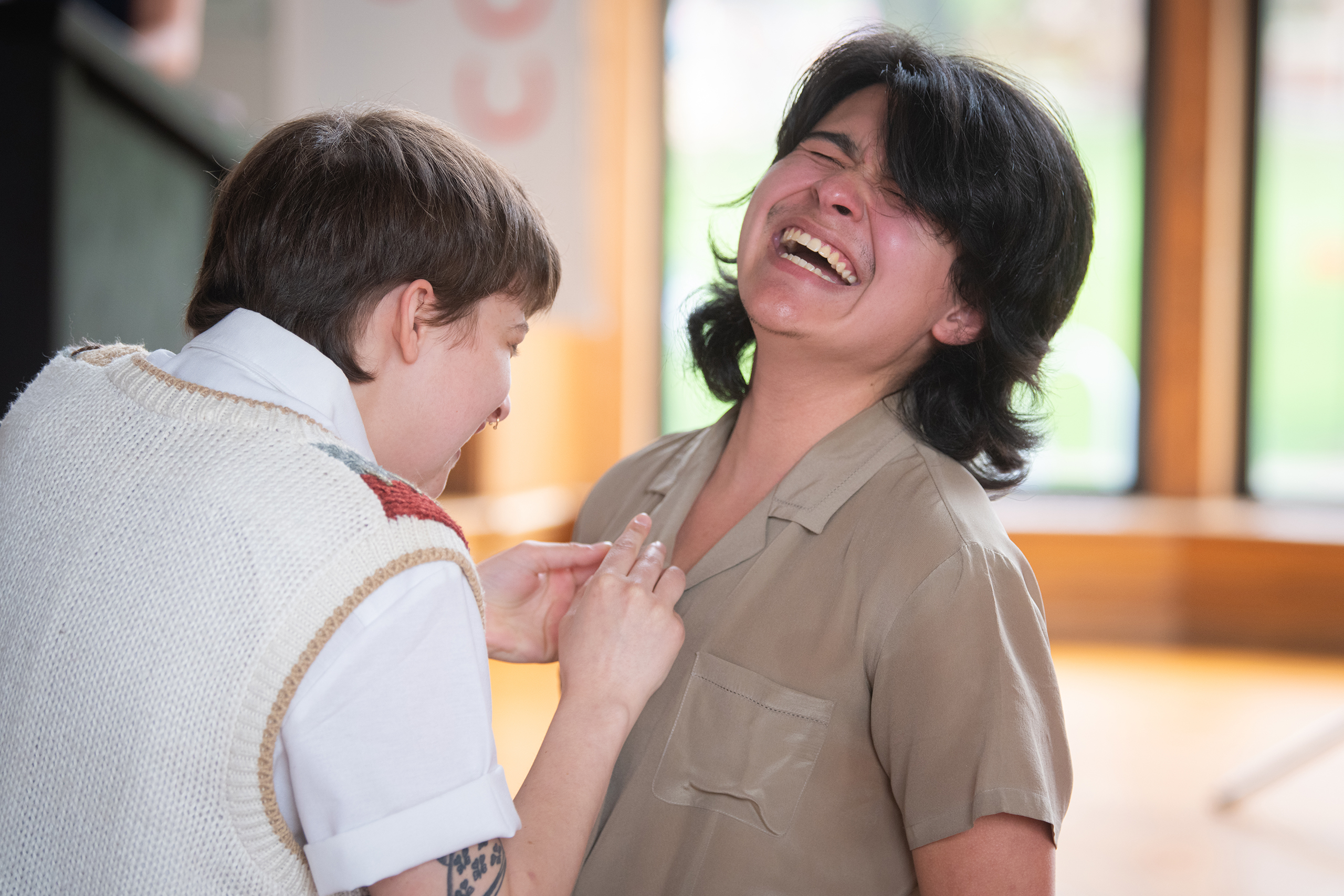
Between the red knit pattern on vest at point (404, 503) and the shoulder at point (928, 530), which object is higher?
the red knit pattern on vest at point (404, 503)

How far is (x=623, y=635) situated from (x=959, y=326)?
1.90 feet

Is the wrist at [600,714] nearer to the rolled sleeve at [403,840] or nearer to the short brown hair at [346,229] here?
the rolled sleeve at [403,840]

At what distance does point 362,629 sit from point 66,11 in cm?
117

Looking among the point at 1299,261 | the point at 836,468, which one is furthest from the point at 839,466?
the point at 1299,261

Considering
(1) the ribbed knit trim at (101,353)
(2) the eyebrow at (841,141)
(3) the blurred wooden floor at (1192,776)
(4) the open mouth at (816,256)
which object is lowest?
(3) the blurred wooden floor at (1192,776)

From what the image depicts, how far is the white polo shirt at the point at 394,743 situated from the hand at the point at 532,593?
1.61 feet

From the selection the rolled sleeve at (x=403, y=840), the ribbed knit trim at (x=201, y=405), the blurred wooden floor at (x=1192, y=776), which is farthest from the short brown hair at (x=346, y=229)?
the blurred wooden floor at (x=1192, y=776)

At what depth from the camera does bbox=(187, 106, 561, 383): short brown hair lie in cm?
86

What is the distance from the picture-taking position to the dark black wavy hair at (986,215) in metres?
1.17

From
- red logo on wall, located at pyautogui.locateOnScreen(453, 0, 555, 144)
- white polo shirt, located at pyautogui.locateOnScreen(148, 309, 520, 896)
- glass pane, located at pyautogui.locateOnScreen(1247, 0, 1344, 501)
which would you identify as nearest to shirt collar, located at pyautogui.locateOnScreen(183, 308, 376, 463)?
white polo shirt, located at pyautogui.locateOnScreen(148, 309, 520, 896)

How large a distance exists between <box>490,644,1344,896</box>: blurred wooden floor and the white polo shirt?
2168mm

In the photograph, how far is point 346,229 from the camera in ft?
2.82

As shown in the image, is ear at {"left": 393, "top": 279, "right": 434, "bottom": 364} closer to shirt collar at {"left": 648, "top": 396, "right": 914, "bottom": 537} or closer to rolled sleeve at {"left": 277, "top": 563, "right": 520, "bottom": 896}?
rolled sleeve at {"left": 277, "top": 563, "right": 520, "bottom": 896}

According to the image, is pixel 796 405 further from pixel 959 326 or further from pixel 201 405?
pixel 201 405
